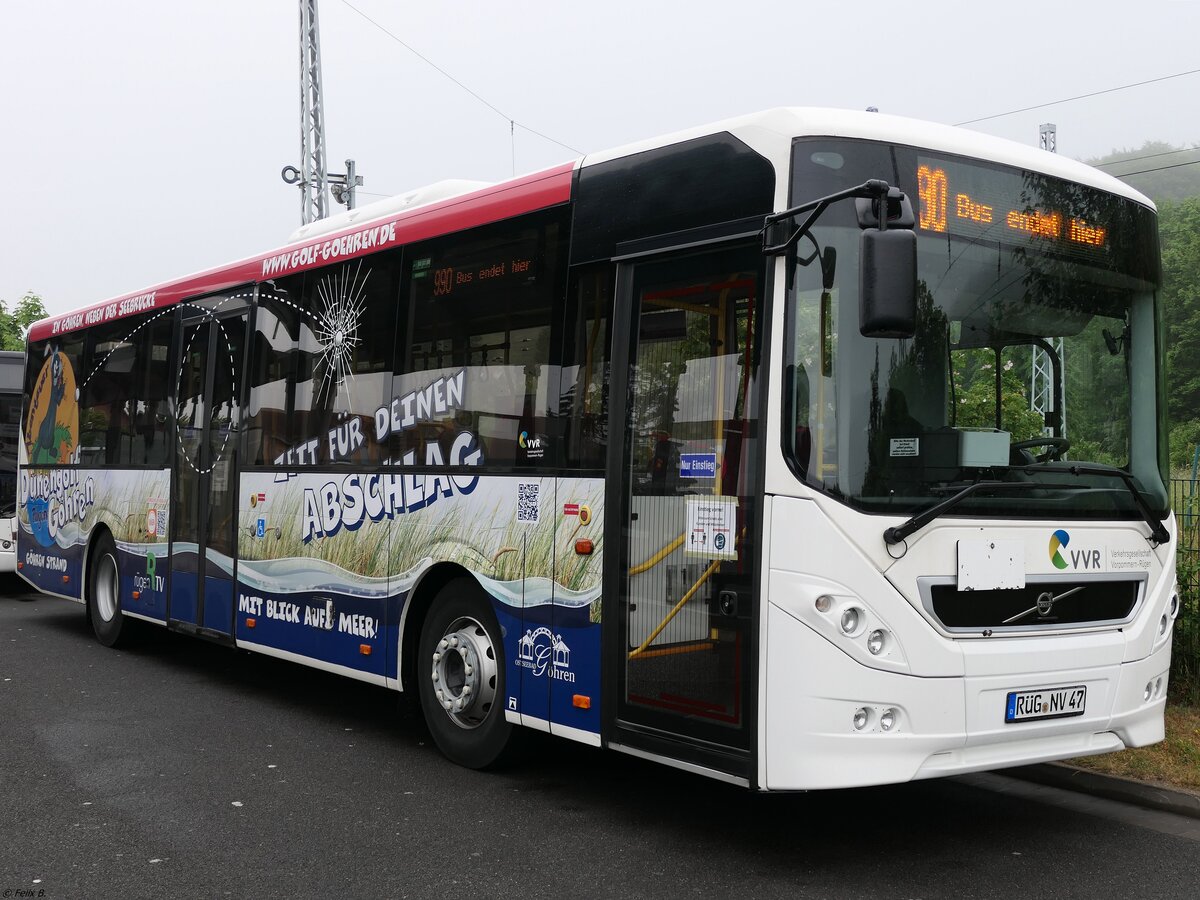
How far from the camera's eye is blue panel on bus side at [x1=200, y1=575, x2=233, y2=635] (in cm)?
949

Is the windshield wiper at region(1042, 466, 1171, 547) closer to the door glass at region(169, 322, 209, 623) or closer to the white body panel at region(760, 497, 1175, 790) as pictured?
the white body panel at region(760, 497, 1175, 790)

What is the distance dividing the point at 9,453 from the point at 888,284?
14.9 m

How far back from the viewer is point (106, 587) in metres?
11.9

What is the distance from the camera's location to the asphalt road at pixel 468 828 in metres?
5.23

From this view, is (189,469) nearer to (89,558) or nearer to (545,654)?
(89,558)

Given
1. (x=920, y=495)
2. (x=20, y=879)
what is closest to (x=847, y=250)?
(x=920, y=495)

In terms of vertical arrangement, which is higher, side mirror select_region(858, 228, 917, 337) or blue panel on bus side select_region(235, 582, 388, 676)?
side mirror select_region(858, 228, 917, 337)

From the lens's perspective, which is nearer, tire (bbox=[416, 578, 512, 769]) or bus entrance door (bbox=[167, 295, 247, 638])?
tire (bbox=[416, 578, 512, 769])

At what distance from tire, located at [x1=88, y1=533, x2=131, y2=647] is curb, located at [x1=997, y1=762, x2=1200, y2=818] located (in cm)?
803

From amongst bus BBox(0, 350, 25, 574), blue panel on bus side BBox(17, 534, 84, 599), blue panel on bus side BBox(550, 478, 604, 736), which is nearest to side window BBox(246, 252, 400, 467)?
blue panel on bus side BBox(550, 478, 604, 736)

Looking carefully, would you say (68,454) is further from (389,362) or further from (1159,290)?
(1159,290)

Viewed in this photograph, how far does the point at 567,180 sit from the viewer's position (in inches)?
260

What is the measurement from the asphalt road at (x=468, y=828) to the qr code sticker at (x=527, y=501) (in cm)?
142

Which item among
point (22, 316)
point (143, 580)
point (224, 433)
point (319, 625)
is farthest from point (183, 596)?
point (22, 316)
